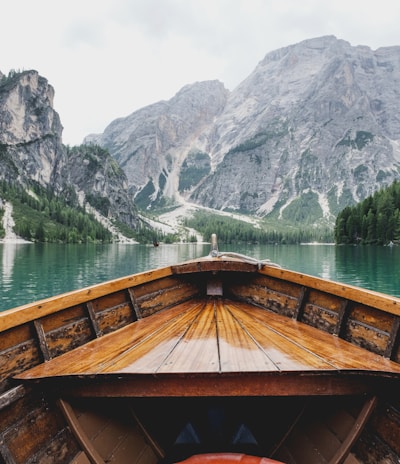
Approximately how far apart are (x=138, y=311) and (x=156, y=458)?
114 inches

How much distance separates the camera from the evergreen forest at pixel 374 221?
10269 centimetres

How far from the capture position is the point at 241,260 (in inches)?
338

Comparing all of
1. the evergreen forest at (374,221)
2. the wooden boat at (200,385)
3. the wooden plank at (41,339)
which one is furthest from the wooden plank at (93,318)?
the evergreen forest at (374,221)

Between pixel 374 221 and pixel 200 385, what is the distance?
385 feet

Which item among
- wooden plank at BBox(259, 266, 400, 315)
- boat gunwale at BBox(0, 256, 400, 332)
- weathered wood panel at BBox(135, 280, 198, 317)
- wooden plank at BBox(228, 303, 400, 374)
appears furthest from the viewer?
weathered wood panel at BBox(135, 280, 198, 317)

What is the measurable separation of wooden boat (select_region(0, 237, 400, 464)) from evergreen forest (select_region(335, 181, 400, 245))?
364 ft

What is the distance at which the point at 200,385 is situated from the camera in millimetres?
4328

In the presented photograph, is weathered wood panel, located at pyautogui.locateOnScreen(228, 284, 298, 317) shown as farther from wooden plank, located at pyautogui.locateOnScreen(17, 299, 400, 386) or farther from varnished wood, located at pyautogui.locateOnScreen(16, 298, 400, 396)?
varnished wood, located at pyautogui.locateOnScreen(16, 298, 400, 396)

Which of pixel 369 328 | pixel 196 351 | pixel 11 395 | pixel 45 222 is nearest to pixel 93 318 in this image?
pixel 11 395

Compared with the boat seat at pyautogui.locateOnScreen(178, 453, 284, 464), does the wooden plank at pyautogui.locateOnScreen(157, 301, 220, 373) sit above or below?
above

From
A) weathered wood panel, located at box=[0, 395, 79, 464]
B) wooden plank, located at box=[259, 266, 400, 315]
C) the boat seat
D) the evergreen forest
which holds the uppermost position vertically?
the evergreen forest

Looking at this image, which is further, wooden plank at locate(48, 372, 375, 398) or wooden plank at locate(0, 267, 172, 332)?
wooden plank at locate(0, 267, 172, 332)

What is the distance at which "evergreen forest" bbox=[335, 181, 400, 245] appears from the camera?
10269cm

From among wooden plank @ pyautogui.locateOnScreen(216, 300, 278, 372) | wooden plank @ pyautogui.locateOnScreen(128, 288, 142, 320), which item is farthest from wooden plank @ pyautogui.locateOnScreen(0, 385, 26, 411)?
wooden plank @ pyautogui.locateOnScreen(128, 288, 142, 320)
